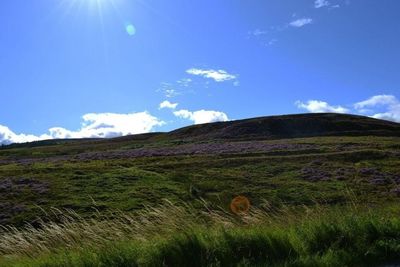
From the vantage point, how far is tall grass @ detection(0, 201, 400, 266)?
11.1m

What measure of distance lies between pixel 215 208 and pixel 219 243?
2462 centimetres

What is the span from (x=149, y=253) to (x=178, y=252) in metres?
0.64

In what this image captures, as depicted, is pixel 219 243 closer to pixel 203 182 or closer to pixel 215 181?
pixel 203 182

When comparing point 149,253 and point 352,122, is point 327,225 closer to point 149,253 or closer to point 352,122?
point 149,253

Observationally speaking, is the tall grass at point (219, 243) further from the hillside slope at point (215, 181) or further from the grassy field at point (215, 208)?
the hillside slope at point (215, 181)

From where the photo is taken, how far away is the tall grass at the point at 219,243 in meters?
11.1

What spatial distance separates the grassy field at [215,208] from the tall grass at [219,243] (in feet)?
0.10

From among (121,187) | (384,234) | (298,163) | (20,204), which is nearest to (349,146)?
(298,163)

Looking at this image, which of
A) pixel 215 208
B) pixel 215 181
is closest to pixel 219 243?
pixel 215 208

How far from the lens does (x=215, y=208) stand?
118 feet

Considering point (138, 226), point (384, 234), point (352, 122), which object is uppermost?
point (352, 122)

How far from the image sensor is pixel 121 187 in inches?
1790

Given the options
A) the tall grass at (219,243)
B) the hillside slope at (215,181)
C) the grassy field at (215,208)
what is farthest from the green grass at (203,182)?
the tall grass at (219,243)

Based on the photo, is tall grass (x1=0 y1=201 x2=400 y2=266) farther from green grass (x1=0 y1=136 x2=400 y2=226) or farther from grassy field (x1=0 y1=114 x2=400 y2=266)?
green grass (x1=0 y1=136 x2=400 y2=226)
